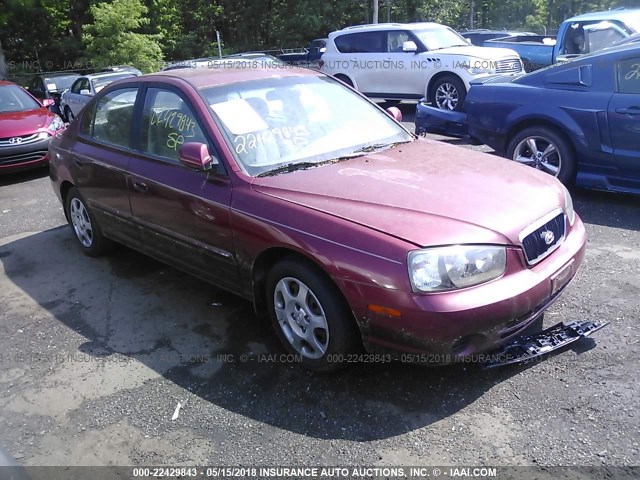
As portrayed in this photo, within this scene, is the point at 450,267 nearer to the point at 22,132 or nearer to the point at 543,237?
the point at 543,237

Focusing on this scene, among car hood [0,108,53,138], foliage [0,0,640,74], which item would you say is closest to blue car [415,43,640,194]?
car hood [0,108,53,138]

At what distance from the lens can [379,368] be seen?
330cm

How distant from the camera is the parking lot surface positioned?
2.71 metres

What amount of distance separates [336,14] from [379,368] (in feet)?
100

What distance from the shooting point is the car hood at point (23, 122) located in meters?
8.69

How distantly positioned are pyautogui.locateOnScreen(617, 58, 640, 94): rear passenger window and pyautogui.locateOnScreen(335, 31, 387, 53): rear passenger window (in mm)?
7516

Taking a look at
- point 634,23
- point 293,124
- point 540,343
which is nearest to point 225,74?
point 293,124

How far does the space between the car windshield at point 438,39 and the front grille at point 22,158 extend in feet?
25.3

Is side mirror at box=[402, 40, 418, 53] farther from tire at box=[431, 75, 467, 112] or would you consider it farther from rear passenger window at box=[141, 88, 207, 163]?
rear passenger window at box=[141, 88, 207, 163]

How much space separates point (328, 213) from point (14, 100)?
8.87 m

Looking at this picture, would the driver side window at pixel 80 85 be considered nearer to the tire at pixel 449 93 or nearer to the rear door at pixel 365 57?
the rear door at pixel 365 57

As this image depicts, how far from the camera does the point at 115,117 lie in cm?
466

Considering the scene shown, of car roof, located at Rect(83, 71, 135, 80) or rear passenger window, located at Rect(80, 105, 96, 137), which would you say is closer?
rear passenger window, located at Rect(80, 105, 96, 137)

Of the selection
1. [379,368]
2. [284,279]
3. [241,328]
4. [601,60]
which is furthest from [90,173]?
[601,60]
